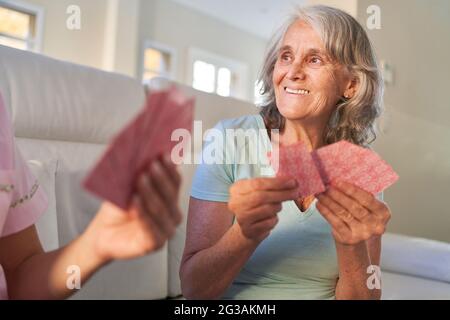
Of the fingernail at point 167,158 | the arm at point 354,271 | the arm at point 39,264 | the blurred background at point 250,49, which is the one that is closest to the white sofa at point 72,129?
the blurred background at point 250,49

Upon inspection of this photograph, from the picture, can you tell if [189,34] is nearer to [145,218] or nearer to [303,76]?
[303,76]

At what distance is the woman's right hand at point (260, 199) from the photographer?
0.44m

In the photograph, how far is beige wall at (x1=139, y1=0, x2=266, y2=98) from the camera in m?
5.79

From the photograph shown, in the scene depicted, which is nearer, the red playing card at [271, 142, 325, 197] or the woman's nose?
the red playing card at [271, 142, 325, 197]

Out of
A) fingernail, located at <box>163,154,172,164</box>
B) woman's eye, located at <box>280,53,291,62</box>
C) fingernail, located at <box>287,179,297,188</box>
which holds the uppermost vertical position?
woman's eye, located at <box>280,53,291,62</box>

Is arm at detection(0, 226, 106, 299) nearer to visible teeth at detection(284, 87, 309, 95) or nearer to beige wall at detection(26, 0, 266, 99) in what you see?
visible teeth at detection(284, 87, 309, 95)

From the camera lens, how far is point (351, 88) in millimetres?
683

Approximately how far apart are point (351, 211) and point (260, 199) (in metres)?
0.10

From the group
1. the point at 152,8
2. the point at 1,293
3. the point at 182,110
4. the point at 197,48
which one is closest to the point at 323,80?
the point at 182,110

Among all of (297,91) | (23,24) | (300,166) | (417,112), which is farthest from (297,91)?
(23,24)

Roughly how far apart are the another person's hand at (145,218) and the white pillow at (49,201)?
53 cm

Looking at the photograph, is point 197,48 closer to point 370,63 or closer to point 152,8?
point 152,8

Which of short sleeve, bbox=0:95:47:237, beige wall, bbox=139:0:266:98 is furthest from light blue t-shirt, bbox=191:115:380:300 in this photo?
beige wall, bbox=139:0:266:98

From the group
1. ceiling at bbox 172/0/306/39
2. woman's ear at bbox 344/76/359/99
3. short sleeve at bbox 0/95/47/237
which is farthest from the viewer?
ceiling at bbox 172/0/306/39
